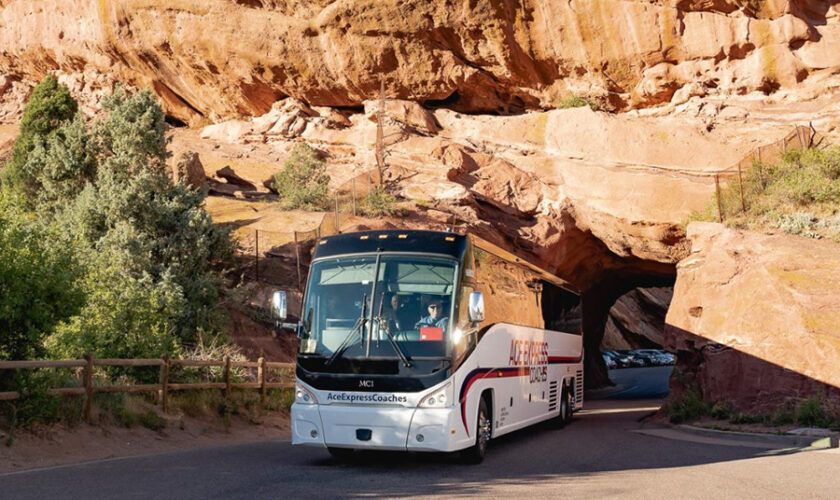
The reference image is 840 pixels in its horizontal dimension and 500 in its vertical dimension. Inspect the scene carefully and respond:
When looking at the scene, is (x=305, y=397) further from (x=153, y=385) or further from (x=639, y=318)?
(x=639, y=318)

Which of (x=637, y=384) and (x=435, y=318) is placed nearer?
(x=435, y=318)

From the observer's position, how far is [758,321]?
18.2 m

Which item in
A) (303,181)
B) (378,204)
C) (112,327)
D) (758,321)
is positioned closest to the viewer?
(112,327)

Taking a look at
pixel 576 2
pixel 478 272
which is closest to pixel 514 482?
pixel 478 272

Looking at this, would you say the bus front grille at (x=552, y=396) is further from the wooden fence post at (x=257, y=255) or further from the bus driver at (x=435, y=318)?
the wooden fence post at (x=257, y=255)

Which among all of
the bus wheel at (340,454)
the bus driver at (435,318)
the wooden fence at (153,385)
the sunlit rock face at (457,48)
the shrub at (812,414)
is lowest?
the bus wheel at (340,454)

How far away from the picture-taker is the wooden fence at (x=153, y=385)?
12.3m

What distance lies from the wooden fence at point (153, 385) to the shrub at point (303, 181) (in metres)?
11.2

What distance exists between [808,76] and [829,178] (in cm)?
1068

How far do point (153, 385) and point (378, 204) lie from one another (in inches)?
645

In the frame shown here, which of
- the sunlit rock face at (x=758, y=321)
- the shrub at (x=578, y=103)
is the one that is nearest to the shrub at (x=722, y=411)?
the sunlit rock face at (x=758, y=321)

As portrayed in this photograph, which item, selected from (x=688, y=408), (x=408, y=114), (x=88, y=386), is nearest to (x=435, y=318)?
(x=88, y=386)

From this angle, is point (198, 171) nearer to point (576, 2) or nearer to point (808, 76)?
point (576, 2)

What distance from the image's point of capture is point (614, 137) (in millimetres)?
33438
